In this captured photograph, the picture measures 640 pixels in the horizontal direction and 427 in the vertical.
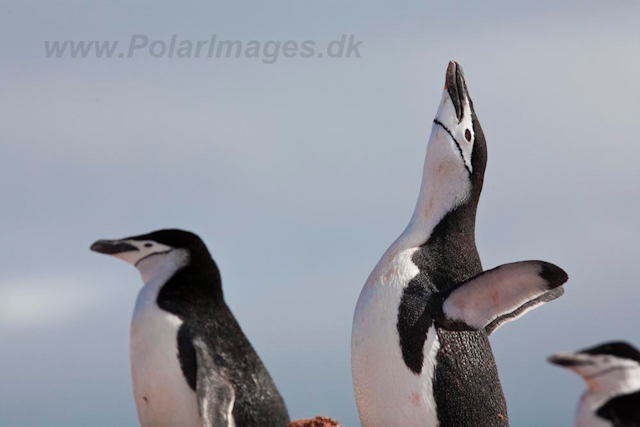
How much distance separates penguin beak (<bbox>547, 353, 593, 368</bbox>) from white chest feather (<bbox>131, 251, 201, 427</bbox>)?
6.88 ft

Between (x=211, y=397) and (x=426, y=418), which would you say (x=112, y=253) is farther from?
(x=426, y=418)

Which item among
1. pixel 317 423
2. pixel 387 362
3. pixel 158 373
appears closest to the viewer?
pixel 158 373

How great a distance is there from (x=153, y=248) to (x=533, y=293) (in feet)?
7.15

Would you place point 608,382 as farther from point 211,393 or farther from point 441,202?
point 441,202

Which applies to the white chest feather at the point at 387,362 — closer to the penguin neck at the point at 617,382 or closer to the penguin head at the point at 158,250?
the penguin head at the point at 158,250

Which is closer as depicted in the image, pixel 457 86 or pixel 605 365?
pixel 605 365

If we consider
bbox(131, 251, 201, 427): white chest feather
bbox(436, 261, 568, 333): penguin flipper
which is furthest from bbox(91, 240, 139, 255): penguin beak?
bbox(436, 261, 568, 333): penguin flipper

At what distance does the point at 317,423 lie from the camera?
673 cm

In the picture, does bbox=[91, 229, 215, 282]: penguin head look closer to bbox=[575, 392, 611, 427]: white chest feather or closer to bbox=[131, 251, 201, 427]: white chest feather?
bbox=[131, 251, 201, 427]: white chest feather

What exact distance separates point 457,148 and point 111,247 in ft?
7.39

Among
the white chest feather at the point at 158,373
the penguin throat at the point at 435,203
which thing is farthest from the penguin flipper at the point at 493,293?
the white chest feather at the point at 158,373

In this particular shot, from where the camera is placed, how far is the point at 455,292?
5.66 meters

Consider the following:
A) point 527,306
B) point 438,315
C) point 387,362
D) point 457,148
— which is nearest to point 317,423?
point 387,362

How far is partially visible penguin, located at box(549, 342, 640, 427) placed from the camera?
3.98 meters
